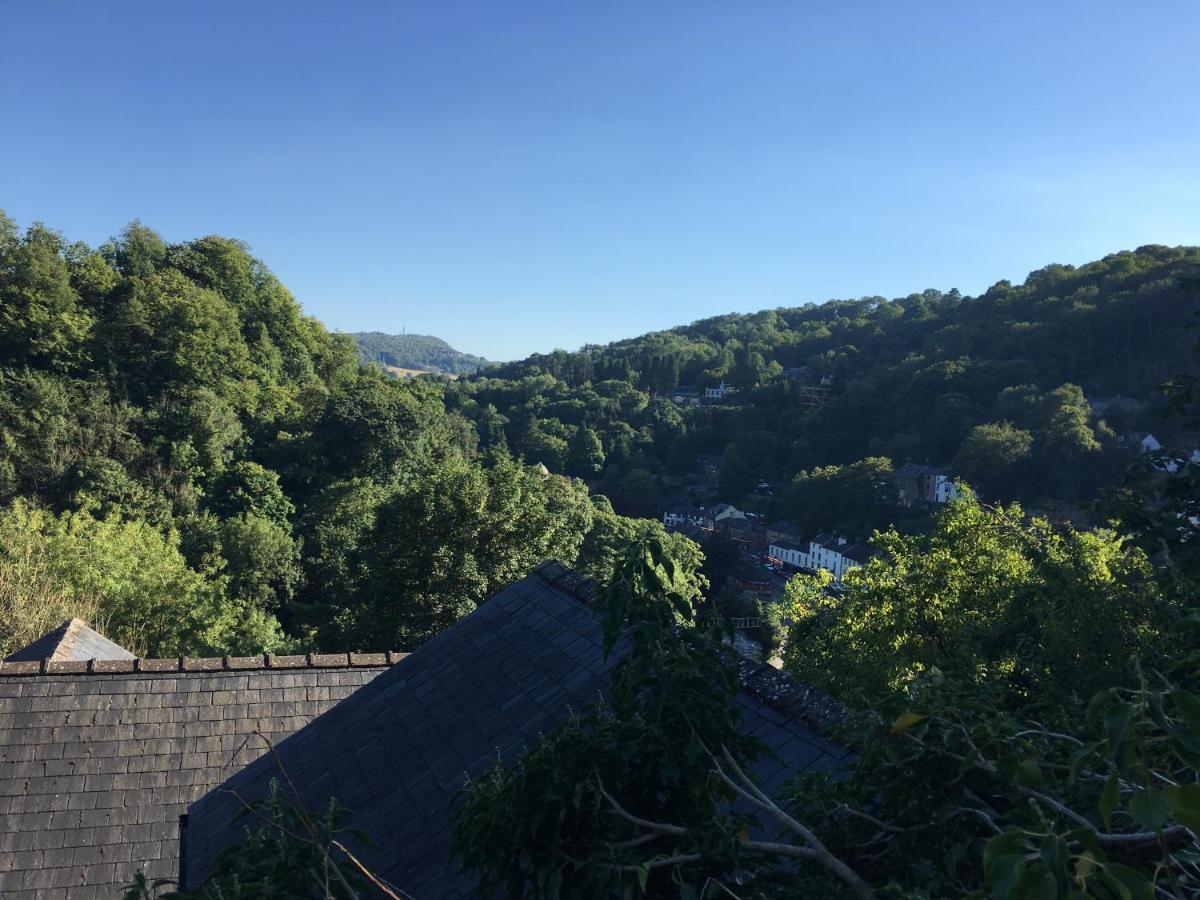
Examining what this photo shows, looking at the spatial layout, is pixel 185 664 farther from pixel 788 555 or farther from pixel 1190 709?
pixel 788 555

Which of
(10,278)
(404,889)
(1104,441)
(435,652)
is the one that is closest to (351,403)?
(10,278)

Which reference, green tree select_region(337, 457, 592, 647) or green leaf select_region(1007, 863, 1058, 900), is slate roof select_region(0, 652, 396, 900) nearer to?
green tree select_region(337, 457, 592, 647)

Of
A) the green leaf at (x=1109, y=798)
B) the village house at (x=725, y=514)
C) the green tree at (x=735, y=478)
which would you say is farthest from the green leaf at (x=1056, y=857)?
the green tree at (x=735, y=478)

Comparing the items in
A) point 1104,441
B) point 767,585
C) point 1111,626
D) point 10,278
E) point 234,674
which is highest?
point 10,278

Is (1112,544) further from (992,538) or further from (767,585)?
(767,585)

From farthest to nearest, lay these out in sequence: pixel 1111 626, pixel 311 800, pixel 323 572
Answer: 1. pixel 323 572
2. pixel 1111 626
3. pixel 311 800

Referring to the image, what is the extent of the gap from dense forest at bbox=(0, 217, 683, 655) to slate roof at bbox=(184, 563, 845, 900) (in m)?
10.8

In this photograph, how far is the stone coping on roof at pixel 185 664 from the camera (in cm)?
889

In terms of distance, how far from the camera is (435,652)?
316 inches

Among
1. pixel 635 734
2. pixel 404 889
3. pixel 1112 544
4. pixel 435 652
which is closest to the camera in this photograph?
pixel 635 734

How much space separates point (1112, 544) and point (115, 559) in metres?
22.1

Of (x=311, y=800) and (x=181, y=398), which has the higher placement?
(x=181, y=398)

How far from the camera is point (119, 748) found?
8.66 metres

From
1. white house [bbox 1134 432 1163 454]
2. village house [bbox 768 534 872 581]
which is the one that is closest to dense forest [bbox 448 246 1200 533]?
white house [bbox 1134 432 1163 454]
